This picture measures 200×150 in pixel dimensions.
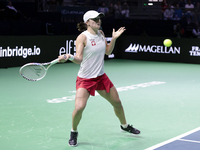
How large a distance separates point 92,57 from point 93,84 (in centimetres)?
39

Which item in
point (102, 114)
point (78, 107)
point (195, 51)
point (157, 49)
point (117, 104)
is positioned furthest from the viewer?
point (157, 49)

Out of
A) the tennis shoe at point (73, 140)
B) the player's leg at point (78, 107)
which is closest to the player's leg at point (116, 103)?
the player's leg at point (78, 107)

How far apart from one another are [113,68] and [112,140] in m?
9.77

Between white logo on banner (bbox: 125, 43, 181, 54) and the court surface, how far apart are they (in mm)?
4640

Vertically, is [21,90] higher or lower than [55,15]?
lower

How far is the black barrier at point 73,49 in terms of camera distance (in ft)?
48.2

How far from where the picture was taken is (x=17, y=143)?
5586 millimetres

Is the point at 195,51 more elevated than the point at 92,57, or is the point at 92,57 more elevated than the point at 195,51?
the point at 92,57

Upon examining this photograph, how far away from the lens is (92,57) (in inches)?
216

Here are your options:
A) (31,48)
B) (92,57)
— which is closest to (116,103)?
(92,57)

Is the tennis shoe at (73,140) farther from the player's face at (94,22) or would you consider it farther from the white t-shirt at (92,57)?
the player's face at (94,22)

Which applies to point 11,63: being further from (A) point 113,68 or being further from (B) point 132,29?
(B) point 132,29

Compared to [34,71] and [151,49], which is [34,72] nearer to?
[34,71]

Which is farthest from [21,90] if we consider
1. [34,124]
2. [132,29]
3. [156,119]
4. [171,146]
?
[132,29]
